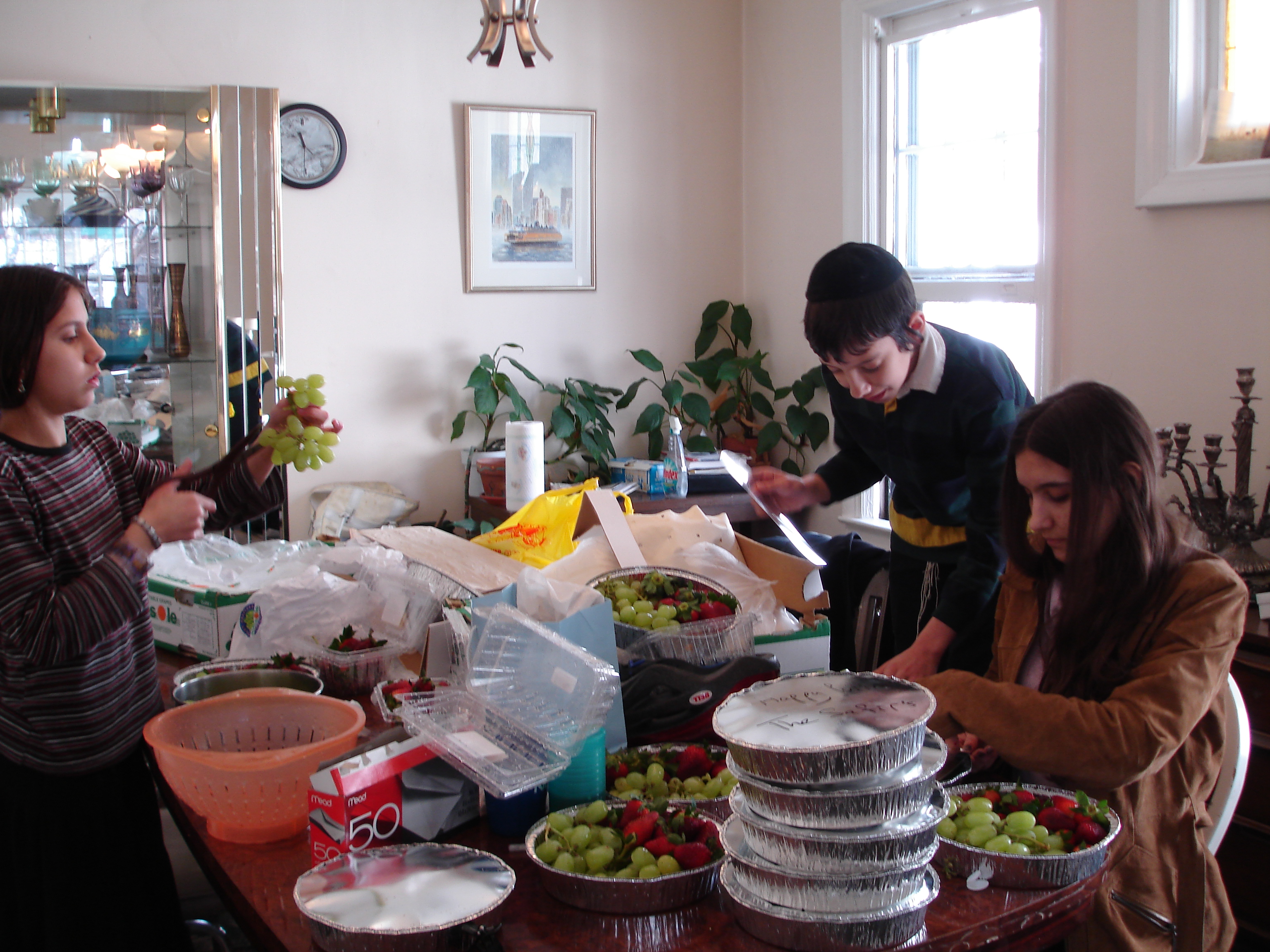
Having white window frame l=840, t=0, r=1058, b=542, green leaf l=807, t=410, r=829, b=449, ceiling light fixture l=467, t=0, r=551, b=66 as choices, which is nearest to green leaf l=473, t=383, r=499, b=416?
green leaf l=807, t=410, r=829, b=449

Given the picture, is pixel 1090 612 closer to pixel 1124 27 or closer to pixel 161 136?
pixel 1124 27

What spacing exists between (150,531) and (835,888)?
107cm

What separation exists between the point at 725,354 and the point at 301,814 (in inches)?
130

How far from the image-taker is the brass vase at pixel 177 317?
3.45m

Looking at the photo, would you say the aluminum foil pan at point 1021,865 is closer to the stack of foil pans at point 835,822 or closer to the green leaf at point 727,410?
the stack of foil pans at point 835,822

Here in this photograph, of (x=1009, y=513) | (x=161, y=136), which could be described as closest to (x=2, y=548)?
(x=1009, y=513)

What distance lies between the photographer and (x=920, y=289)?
3771 mm

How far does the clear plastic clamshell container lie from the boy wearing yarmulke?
59cm

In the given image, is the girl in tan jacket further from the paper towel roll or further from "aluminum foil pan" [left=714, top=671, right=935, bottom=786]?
the paper towel roll

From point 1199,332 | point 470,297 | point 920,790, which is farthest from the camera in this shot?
point 470,297

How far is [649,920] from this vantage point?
113 cm

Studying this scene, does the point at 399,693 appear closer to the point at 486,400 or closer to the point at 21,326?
the point at 21,326

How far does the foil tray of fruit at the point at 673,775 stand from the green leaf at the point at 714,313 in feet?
10.3

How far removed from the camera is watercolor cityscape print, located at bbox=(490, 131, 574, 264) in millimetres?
4102
